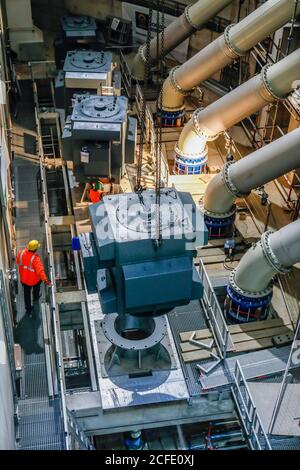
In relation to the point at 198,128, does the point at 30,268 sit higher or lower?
lower

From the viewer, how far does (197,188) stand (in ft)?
47.9

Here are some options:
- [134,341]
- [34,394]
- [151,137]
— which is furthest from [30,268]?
[151,137]

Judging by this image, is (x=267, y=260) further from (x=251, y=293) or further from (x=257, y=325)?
(x=257, y=325)

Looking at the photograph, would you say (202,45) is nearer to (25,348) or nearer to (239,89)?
(239,89)

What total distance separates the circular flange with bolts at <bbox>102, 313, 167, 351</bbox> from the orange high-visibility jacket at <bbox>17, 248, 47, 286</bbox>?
56.7 inches

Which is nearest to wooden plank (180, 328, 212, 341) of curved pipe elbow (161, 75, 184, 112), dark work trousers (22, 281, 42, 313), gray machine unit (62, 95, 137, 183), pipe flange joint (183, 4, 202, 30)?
dark work trousers (22, 281, 42, 313)

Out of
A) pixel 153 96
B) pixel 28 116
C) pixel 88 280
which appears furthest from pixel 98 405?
pixel 153 96

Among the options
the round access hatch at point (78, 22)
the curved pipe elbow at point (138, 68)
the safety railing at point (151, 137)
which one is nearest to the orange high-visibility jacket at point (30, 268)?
the safety railing at point (151, 137)

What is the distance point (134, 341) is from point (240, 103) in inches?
239

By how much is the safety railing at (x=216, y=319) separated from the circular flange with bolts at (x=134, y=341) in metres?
1.02

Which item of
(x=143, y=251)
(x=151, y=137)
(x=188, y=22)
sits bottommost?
(x=151, y=137)

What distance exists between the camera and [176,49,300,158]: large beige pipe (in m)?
12.1

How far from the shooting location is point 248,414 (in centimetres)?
938

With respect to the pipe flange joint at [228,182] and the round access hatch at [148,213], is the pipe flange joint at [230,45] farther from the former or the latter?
the round access hatch at [148,213]
